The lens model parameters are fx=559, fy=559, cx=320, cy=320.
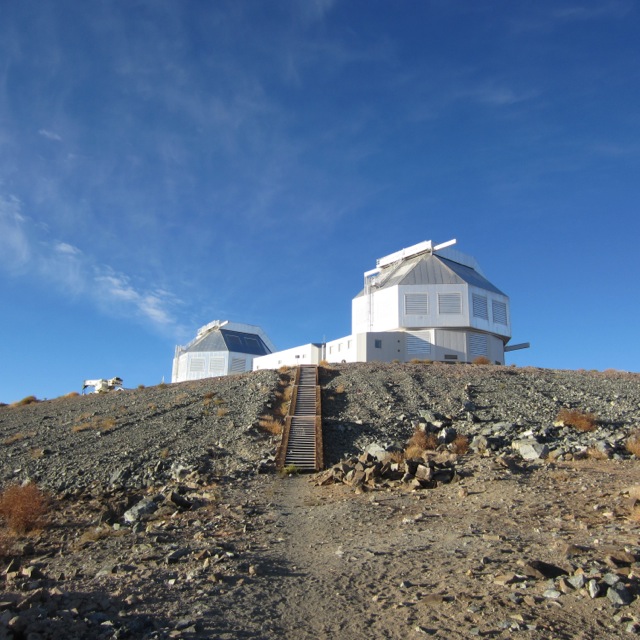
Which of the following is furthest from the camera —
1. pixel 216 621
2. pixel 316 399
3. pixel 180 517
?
pixel 316 399

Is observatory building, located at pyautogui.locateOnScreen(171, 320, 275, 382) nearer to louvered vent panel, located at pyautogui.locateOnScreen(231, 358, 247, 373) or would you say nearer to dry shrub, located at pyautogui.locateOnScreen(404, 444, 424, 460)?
louvered vent panel, located at pyautogui.locateOnScreen(231, 358, 247, 373)

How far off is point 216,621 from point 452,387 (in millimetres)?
19829

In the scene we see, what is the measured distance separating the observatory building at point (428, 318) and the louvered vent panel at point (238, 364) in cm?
1862

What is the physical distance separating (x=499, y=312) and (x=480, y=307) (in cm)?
256

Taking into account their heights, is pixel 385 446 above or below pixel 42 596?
above

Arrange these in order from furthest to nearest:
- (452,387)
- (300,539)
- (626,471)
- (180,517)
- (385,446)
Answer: (452,387) → (385,446) → (626,471) → (180,517) → (300,539)

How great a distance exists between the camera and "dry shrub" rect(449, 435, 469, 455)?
14.7 m

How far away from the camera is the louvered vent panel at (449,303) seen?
1614 inches

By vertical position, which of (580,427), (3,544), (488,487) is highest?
(580,427)

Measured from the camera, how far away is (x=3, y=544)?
9.05m

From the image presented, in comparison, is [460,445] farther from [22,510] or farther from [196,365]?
[196,365]

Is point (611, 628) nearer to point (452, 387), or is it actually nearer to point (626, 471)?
point (626, 471)

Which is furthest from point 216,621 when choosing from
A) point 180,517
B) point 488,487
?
point 488,487

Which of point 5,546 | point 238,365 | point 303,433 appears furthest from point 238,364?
point 5,546
